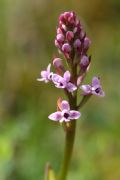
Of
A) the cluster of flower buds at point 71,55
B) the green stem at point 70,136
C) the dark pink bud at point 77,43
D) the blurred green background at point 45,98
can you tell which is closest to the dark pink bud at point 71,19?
the cluster of flower buds at point 71,55

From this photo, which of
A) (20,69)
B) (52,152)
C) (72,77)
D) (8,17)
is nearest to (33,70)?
(20,69)

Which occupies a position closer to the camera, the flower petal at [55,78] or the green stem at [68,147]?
the flower petal at [55,78]

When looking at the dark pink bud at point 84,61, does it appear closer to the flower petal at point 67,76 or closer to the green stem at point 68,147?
the flower petal at point 67,76

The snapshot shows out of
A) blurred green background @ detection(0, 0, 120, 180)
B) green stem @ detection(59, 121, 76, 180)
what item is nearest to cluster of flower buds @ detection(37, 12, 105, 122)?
green stem @ detection(59, 121, 76, 180)

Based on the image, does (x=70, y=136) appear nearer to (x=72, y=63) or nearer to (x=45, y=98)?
(x=72, y=63)

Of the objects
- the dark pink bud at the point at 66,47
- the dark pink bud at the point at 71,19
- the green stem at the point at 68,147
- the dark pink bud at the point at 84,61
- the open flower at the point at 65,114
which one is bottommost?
the green stem at the point at 68,147

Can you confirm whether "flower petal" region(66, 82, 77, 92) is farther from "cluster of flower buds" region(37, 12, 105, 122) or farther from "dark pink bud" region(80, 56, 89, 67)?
"dark pink bud" region(80, 56, 89, 67)

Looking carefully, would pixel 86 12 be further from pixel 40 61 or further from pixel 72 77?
pixel 72 77

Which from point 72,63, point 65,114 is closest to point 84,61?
point 72,63
